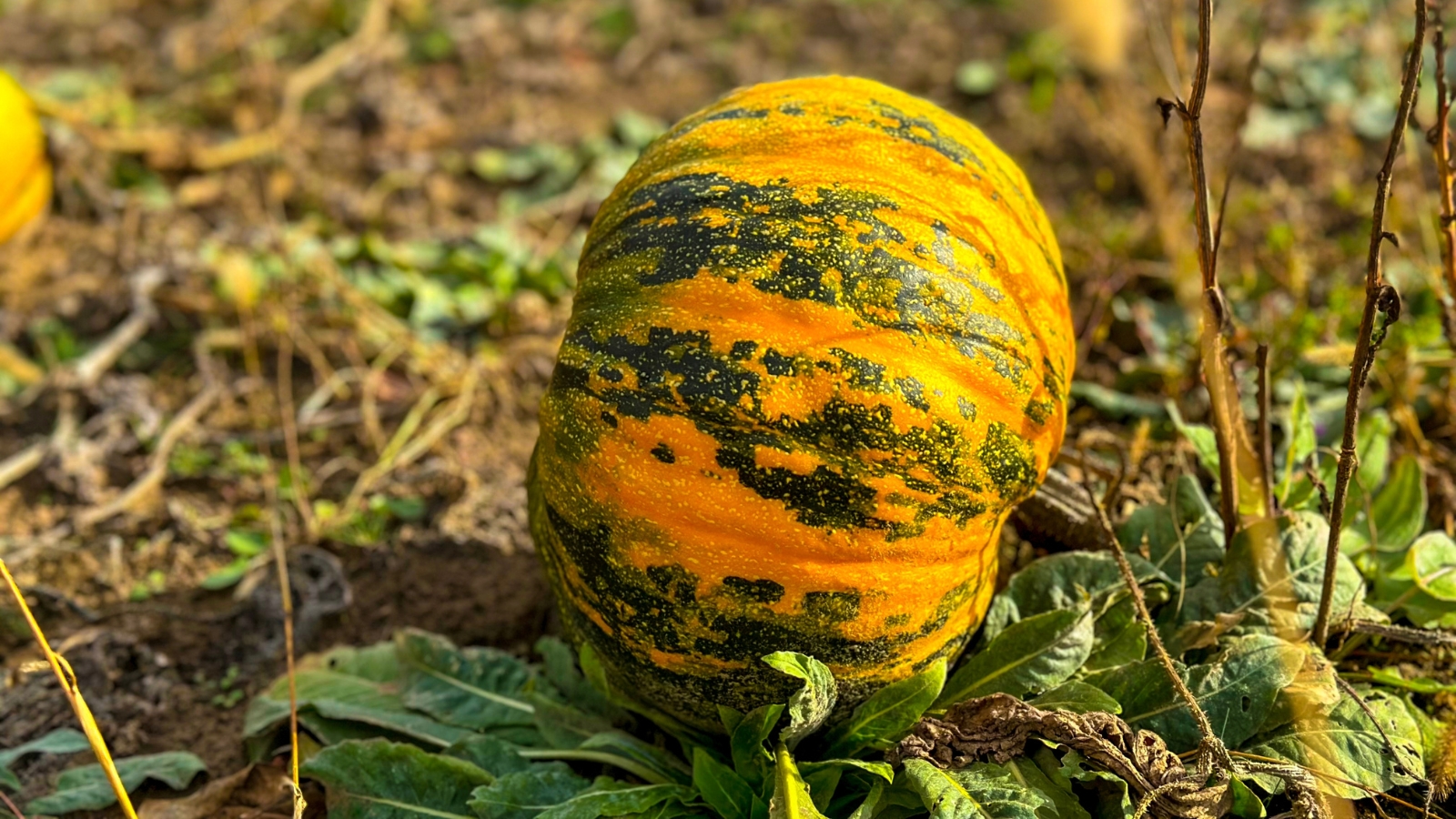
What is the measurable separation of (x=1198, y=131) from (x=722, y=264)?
3.30 feet

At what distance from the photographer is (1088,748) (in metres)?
2.48

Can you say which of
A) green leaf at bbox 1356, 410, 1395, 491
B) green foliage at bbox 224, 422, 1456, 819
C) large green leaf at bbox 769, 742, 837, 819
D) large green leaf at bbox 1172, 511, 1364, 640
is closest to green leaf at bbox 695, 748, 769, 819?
green foliage at bbox 224, 422, 1456, 819

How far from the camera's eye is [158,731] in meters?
3.33

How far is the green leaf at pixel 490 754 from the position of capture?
2.95 metres

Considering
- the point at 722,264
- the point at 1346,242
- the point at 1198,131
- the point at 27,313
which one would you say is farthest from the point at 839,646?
the point at 27,313

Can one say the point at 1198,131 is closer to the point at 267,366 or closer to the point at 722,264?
the point at 722,264

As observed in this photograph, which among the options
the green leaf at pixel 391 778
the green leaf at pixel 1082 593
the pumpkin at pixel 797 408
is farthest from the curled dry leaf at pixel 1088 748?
the green leaf at pixel 391 778

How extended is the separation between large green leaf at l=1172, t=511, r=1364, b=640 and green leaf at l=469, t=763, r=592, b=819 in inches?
60.3

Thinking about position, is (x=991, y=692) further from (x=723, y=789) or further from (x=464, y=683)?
(x=464, y=683)

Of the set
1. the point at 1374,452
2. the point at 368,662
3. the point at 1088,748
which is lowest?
the point at 368,662

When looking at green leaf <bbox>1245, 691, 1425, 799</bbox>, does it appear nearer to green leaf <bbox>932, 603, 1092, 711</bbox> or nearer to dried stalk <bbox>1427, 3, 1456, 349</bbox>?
green leaf <bbox>932, 603, 1092, 711</bbox>

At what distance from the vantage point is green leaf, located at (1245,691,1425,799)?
2537 mm

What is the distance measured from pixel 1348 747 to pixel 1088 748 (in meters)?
0.60

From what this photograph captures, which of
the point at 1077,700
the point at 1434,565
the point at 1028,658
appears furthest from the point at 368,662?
the point at 1434,565
